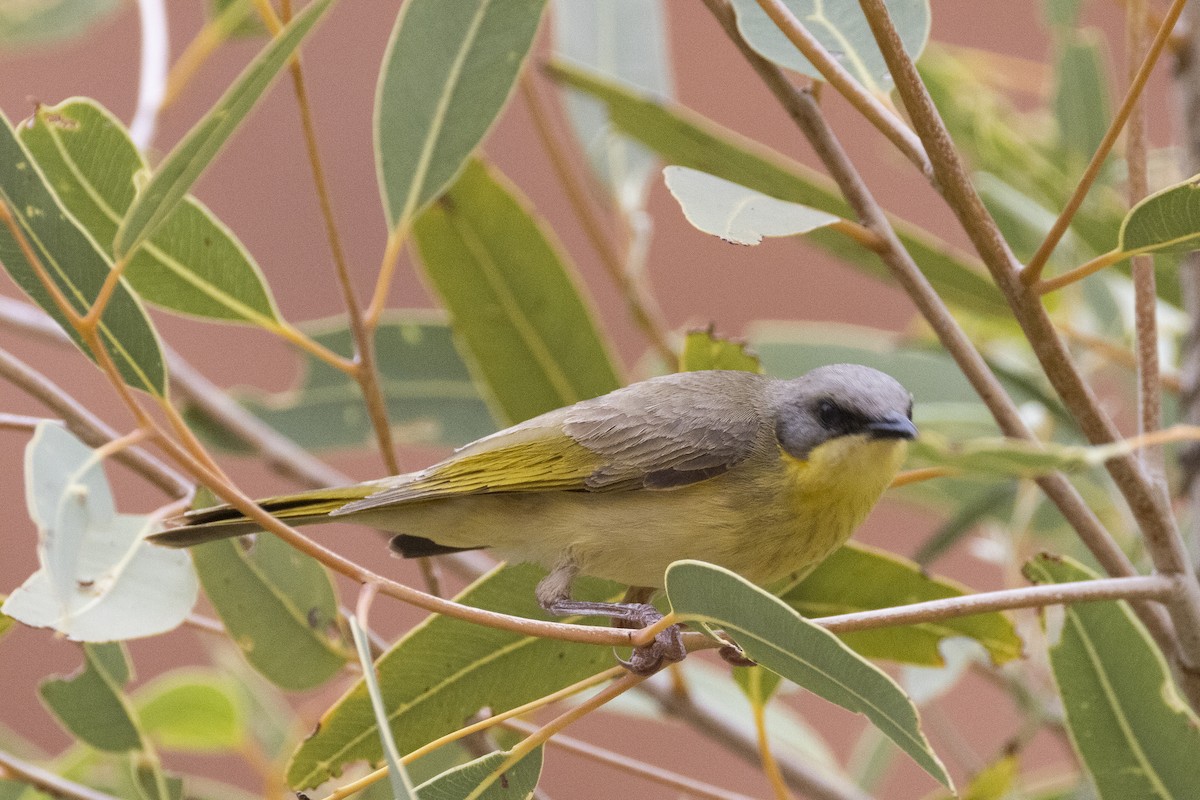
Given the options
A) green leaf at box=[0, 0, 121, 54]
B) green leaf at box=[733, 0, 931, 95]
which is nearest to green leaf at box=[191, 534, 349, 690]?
green leaf at box=[733, 0, 931, 95]

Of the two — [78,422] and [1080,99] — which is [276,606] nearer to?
[78,422]

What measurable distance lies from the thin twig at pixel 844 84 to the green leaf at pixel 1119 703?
415mm

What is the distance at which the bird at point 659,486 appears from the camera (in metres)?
1.35

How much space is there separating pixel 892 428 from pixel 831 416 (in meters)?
0.12

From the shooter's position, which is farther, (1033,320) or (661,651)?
(661,651)

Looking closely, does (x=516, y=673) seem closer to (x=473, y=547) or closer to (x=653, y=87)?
(x=473, y=547)

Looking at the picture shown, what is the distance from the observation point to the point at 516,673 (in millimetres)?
1276

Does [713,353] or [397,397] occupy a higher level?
[713,353]

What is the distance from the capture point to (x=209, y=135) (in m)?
→ 0.95

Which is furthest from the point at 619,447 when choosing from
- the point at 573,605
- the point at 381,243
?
the point at 381,243

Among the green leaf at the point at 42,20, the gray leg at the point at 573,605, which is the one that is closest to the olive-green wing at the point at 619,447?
the gray leg at the point at 573,605

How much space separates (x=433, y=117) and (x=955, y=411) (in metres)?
0.82

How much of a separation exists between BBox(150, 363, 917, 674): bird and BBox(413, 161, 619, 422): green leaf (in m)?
0.17

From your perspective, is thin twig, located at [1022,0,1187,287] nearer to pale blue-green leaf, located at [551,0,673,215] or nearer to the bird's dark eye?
the bird's dark eye
